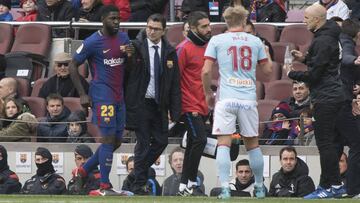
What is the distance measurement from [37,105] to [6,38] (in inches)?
113

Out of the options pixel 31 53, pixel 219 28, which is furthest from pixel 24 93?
pixel 219 28

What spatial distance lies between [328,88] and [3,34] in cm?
893

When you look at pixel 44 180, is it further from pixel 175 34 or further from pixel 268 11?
pixel 268 11

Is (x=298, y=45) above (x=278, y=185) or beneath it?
above

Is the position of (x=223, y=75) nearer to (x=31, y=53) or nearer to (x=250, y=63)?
(x=250, y=63)

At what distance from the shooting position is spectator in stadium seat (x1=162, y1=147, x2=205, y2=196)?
18172 millimetres

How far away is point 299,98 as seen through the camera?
64.6ft

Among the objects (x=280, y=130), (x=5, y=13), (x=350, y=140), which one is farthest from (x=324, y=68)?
(x=5, y=13)

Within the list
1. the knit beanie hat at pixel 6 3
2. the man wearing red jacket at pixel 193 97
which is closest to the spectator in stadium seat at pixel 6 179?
the man wearing red jacket at pixel 193 97

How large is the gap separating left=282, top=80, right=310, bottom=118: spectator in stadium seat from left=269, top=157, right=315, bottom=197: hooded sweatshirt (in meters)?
1.68

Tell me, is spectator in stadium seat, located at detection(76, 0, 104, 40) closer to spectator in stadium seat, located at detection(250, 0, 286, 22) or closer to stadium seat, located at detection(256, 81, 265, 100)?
spectator in stadium seat, located at detection(250, 0, 286, 22)

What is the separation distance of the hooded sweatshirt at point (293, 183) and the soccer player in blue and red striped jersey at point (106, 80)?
2308mm

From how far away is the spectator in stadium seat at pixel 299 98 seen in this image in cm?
1947

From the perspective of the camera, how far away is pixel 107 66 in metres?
16.2
